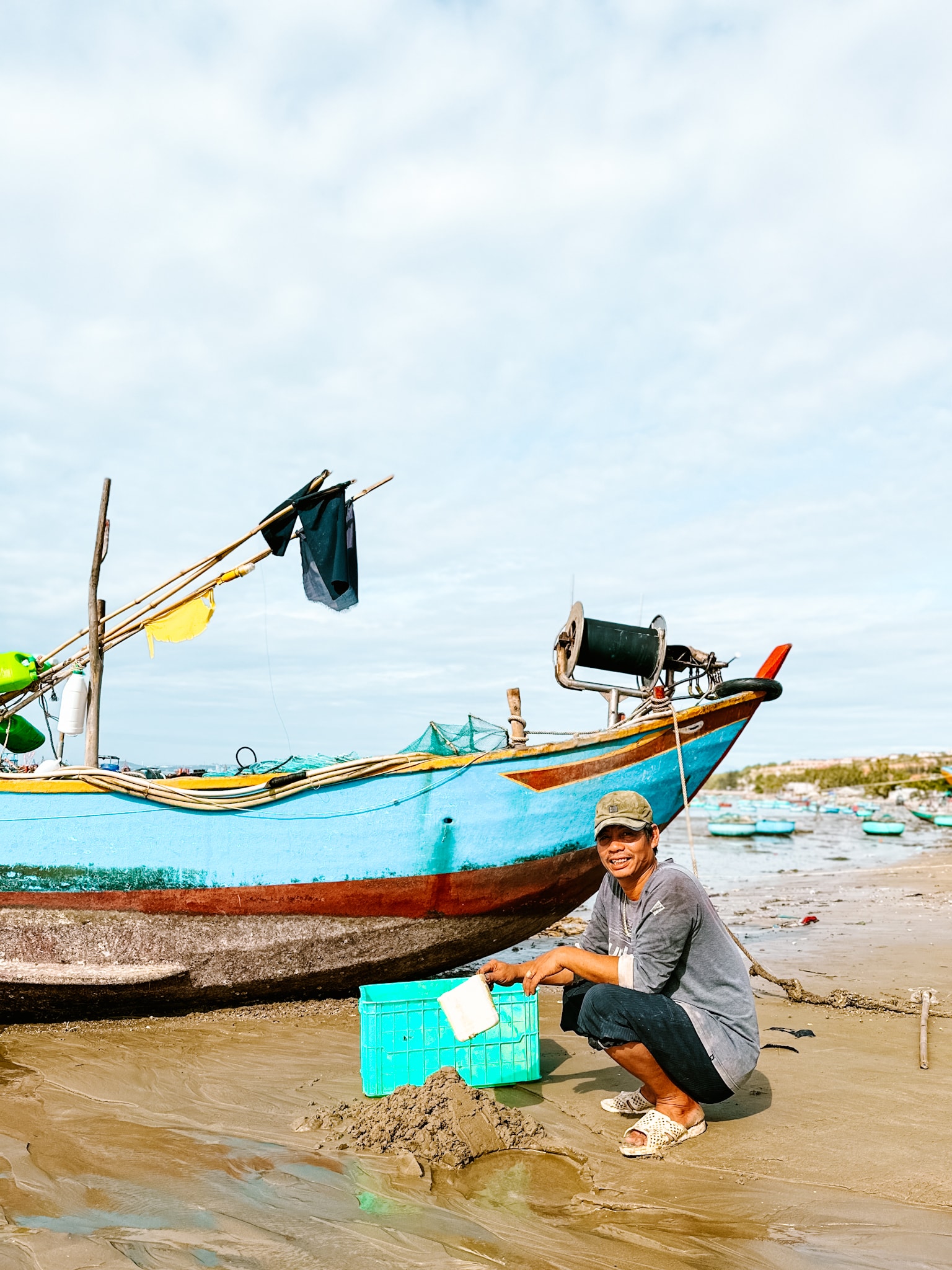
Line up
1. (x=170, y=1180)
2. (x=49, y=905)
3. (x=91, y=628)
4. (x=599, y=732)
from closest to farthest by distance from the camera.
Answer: (x=170, y=1180), (x=49, y=905), (x=599, y=732), (x=91, y=628)

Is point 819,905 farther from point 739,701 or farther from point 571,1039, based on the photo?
point 571,1039

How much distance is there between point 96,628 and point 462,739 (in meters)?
3.09

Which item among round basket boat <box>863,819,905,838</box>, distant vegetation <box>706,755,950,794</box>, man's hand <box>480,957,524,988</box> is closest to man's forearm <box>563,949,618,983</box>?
man's hand <box>480,957,524,988</box>

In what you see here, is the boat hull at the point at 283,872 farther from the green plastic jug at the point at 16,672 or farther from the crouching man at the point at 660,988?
the crouching man at the point at 660,988

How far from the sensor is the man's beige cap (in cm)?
334

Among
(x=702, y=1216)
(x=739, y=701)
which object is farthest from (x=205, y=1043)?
(x=739, y=701)

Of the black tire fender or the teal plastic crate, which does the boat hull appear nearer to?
the black tire fender

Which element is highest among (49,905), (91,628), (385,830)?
(91,628)

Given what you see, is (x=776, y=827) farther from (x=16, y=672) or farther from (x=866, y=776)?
(x=866, y=776)

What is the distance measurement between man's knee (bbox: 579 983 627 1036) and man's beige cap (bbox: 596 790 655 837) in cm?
60

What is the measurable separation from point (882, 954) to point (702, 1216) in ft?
17.7

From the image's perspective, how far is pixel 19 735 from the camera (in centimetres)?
746

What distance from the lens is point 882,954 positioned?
730 cm

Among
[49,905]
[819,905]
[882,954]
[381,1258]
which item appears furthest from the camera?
[819,905]
